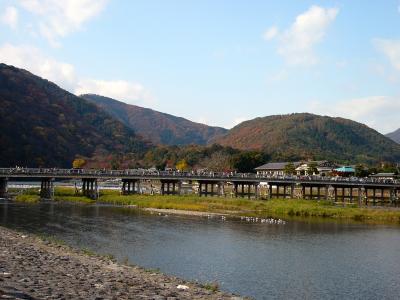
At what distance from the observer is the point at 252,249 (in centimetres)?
3203

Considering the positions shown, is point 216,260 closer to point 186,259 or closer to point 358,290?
point 186,259

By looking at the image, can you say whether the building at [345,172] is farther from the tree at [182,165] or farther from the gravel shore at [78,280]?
the gravel shore at [78,280]

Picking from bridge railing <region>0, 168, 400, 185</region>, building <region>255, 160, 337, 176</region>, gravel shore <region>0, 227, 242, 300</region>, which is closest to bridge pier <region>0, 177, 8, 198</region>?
bridge railing <region>0, 168, 400, 185</region>

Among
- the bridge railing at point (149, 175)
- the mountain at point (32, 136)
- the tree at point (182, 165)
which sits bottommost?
the bridge railing at point (149, 175)

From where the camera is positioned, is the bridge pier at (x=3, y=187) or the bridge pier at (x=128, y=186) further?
the bridge pier at (x=128, y=186)

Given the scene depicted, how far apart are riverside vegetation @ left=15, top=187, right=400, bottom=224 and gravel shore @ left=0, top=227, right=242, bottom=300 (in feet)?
121

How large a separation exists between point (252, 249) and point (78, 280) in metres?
17.6

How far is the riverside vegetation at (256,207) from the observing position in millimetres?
57125

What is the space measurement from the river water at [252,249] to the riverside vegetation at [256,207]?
28.0ft

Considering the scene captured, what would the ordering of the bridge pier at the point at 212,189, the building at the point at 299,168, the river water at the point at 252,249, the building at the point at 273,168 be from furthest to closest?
1. the building at the point at 273,168
2. the building at the point at 299,168
3. the bridge pier at the point at 212,189
4. the river water at the point at 252,249

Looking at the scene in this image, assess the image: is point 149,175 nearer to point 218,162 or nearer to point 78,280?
point 218,162

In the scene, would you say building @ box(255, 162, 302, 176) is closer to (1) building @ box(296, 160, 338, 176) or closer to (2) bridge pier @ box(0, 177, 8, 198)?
(1) building @ box(296, 160, 338, 176)

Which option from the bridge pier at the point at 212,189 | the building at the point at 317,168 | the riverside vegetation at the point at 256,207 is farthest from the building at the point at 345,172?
the riverside vegetation at the point at 256,207

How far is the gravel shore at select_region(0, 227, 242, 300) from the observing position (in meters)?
13.5
